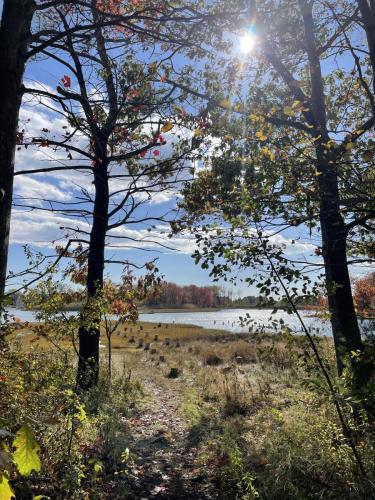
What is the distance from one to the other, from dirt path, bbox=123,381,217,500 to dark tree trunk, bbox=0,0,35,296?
3551 mm

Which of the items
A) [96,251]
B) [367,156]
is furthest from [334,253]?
[96,251]

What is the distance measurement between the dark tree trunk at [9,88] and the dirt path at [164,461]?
3.55 meters

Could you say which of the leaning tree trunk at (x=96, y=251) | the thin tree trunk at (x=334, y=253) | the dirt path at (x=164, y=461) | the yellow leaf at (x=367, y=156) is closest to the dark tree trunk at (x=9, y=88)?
the yellow leaf at (x=367, y=156)

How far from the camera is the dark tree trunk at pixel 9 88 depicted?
340 cm

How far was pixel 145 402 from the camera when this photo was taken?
33.9 ft

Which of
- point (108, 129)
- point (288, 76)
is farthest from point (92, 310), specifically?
point (288, 76)

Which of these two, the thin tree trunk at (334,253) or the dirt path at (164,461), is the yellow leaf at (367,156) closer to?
the thin tree trunk at (334,253)

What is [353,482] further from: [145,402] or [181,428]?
[145,402]

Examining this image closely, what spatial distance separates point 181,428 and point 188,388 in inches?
167

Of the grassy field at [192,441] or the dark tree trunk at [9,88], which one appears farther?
the grassy field at [192,441]

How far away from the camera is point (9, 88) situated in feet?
11.4

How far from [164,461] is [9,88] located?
558 cm

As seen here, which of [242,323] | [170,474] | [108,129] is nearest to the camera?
[242,323]

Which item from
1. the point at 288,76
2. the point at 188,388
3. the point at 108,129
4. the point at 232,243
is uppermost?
the point at 288,76
